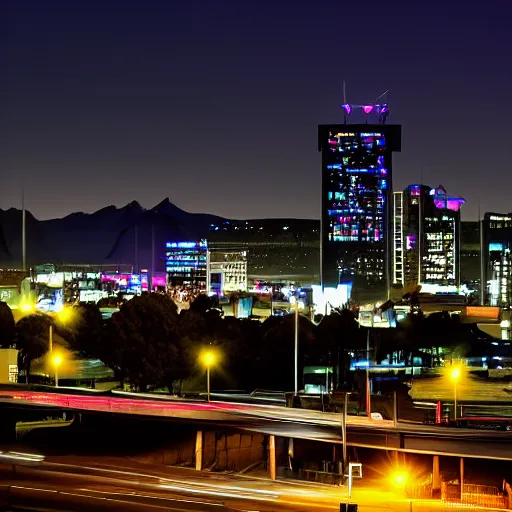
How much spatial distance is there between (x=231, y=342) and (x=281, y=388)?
346cm

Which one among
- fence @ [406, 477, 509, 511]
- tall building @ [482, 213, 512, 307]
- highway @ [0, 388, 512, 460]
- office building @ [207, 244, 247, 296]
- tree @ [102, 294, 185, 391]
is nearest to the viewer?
highway @ [0, 388, 512, 460]

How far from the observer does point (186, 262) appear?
397ft

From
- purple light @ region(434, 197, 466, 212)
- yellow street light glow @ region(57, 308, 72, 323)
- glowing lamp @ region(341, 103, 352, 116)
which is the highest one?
glowing lamp @ region(341, 103, 352, 116)

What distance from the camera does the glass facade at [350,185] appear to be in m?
105

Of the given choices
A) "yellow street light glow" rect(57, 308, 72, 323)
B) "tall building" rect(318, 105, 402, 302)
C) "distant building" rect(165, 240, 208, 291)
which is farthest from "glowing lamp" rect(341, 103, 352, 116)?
"yellow street light glow" rect(57, 308, 72, 323)

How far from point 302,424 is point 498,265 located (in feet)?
265

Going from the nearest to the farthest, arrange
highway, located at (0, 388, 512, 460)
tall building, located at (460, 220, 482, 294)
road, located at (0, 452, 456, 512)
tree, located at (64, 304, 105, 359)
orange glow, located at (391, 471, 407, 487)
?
road, located at (0, 452, 456, 512), highway, located at (0, 388, 512, 460), orange glow, located at (391, 471, 407, 487), tree, located at (64, 304, 105, 359), tall building, located at (460, 220, 482, 294)

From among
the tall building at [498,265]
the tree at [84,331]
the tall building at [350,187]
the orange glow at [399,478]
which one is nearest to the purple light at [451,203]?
the tall building at [498,265]

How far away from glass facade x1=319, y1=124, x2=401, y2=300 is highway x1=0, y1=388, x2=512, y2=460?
287ft

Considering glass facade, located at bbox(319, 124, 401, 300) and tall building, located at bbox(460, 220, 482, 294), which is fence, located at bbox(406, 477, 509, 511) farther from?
tall building, located at bbox(460, 220, 482, 294)

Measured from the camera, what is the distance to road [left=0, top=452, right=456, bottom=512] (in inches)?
463

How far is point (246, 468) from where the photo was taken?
56.5 ft

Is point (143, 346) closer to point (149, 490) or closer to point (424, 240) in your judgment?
point (149, 490)

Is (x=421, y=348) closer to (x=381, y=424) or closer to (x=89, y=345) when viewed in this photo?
(x=89, y=345)
